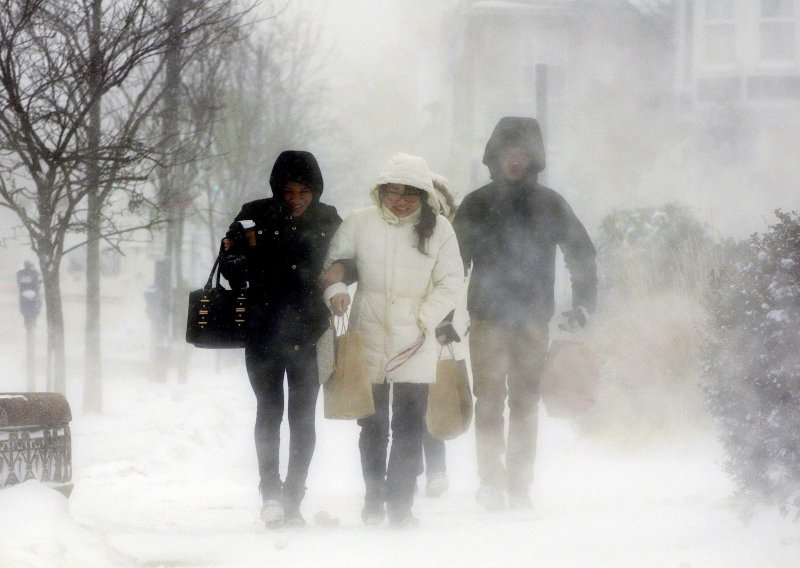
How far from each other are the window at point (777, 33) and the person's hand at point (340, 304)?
2066 cm

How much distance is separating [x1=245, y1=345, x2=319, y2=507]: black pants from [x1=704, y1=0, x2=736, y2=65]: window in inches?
805

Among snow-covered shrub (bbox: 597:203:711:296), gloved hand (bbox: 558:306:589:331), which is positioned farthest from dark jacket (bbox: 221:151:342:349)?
snow-covered shrub (bbox: 597:203:711:296)

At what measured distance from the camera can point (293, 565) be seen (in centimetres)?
495

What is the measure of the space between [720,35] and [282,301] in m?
20.9

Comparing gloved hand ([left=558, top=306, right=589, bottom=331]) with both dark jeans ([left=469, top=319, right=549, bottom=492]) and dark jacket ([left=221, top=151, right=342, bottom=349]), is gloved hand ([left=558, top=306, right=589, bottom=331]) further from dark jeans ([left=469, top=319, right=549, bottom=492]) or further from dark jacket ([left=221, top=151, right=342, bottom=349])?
dark jacket ([left=221, top=151, right=342, bottom=349])

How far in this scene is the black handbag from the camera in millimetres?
5738

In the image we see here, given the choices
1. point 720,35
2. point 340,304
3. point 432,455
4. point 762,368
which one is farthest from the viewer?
point 720,35

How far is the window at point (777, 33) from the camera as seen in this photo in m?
24.7

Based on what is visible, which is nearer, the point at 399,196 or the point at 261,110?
the point at 399,196

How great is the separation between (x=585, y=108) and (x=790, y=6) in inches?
217

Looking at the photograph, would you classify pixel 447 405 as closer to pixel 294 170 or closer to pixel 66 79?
pixel 294 170

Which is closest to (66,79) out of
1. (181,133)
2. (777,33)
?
(181,133)

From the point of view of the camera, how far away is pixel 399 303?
5.90 metres

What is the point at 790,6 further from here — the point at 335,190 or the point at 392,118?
the point at 392,118
